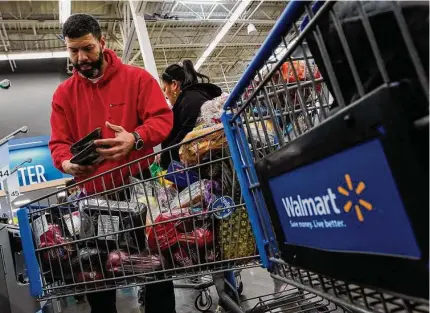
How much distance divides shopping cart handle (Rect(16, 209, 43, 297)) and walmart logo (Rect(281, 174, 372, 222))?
1.27m

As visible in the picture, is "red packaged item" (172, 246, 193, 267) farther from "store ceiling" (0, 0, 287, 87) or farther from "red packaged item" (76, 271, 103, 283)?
"store ceiling" (0, 0, 287, 87)

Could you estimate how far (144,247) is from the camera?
1.74m

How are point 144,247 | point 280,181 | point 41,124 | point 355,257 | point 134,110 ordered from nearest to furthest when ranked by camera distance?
point 355,257 < point 280,181 < point 144,247 < point 134,110 < point 41,124

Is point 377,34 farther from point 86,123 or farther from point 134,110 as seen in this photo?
point 86,123

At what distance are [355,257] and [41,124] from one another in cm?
1164

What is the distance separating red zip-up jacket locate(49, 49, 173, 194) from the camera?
1.89 metres

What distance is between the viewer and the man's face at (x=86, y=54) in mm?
1938

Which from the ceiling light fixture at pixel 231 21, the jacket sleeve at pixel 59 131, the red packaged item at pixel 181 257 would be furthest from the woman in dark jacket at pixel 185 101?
the ceiling light fixture at pixel 231 21

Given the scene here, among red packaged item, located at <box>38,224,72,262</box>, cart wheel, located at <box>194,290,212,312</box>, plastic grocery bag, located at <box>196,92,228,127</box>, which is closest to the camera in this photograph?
red packaged item, located at <box>38,224,72,262</box>

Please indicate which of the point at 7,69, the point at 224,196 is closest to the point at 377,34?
the point at 224,196

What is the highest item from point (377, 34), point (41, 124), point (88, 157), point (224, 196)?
point (41, 124)

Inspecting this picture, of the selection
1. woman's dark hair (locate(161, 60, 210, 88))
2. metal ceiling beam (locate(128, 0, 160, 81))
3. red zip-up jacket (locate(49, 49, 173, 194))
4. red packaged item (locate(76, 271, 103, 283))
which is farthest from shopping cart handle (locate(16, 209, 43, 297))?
metal ceiling beam (locate(128, 0, 160, 81))

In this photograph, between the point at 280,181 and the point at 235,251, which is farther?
the point at 235,251

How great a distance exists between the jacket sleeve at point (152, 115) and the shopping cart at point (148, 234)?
17 centimetres
